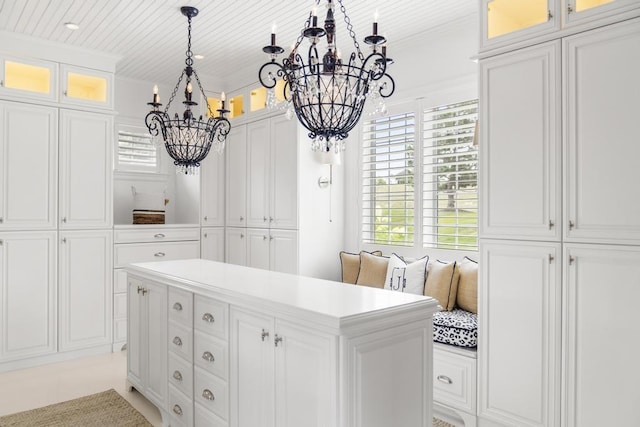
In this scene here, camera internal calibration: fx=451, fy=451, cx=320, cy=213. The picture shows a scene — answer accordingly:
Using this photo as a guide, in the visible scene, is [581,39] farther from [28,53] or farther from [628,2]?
[28,53]

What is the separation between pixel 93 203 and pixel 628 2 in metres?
4.24

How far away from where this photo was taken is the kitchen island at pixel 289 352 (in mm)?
1660

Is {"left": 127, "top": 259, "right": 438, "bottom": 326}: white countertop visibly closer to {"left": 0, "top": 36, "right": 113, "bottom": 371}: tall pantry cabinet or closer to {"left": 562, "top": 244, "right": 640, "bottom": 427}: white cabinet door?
{"left": 562, "top": 244, "right": 640, "bottom": 427}: white cabinet door

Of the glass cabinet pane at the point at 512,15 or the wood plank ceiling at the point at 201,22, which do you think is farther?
the wood plank ceiling at the point at 201,22

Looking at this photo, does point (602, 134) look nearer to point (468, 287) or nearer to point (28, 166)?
point (468, 287)

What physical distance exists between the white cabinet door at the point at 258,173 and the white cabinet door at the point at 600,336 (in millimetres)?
2804

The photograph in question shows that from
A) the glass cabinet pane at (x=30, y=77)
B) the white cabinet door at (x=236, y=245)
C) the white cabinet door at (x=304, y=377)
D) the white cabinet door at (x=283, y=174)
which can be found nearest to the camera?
the white cabinet door at (x=304, y=377)

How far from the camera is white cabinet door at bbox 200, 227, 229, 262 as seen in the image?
16.2ft

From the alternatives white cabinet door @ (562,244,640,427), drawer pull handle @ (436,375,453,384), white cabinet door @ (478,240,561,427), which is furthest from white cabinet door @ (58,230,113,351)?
white cabinet door @ (562,244,640,427)

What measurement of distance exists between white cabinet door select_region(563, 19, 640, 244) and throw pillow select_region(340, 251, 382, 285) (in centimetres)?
192

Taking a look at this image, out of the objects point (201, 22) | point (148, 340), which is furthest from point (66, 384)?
point (201, 22)

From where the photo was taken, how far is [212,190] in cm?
500

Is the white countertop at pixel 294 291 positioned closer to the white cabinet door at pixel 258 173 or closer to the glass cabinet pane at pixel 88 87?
the white cabinet door at pixel 258 173

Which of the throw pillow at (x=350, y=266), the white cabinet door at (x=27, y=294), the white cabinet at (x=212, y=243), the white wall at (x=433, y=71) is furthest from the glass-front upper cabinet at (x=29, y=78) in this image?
the throw pillow at (x=350, y=266)
